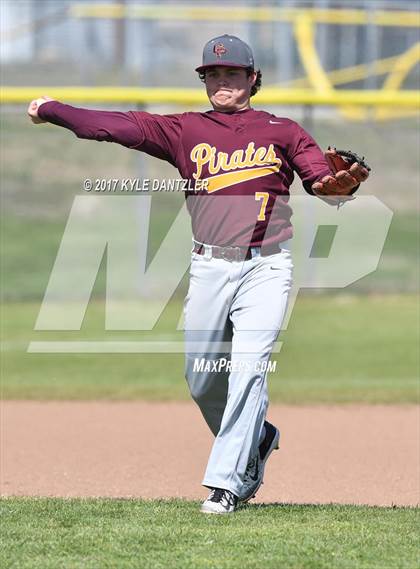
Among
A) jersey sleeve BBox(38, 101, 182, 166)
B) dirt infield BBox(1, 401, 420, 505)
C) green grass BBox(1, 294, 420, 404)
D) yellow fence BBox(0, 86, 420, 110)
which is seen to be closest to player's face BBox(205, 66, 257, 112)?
jersey sleeve BBox(38, 101, 182, 166)

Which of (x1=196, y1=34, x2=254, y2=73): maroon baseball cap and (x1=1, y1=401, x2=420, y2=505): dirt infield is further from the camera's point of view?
(x1=1, y1=401, x2=420, y2=505): dirt infield

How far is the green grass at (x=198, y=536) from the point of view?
13.0 feet

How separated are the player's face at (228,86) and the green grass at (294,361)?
4.15 metres

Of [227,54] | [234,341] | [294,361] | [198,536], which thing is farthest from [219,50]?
[294,361]

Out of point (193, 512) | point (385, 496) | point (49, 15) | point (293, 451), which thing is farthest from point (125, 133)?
point (49, 15)

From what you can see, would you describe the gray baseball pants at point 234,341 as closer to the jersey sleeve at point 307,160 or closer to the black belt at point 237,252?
the black belt at point 237,252

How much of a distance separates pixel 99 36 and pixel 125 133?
A: 14749 mm

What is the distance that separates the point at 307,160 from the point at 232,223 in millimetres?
424

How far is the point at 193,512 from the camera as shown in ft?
15.7

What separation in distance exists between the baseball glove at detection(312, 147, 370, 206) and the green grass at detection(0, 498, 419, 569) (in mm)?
1380

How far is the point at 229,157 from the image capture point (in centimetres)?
491

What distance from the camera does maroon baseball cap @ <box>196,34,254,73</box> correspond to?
4914mm

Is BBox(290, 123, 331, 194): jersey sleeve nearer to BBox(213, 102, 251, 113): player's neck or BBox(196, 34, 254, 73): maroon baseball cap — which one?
BBox(213, 102, 251, 113): player's neck

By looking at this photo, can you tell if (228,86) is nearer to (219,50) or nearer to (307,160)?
(219,50)
